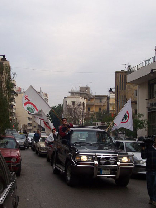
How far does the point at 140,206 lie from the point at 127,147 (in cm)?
682

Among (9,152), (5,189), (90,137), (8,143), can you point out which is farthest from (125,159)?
(5,189)

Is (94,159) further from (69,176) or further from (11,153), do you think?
(11,153)

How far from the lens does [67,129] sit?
13.3 m

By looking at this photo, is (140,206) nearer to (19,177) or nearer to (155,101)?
(19,177)

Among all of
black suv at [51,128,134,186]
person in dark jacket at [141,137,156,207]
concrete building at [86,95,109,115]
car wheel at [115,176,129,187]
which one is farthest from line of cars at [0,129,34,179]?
concrete building at [86,95,109,115]

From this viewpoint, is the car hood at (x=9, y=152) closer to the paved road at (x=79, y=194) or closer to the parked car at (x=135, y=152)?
the paved road at (x=79, y=194)

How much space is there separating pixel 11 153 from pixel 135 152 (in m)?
5.22

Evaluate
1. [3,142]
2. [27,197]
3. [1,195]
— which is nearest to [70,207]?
[27,197]

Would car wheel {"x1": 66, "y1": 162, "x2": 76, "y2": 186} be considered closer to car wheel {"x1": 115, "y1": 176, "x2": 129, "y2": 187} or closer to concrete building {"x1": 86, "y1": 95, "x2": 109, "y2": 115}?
car wheel {"x1": 115, "y1": 176, "x2": 129, "y2": 187}

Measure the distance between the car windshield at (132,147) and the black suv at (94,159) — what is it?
10.8 ft

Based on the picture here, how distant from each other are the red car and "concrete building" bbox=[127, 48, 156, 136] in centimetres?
1941

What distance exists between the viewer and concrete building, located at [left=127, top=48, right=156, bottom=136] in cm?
3301

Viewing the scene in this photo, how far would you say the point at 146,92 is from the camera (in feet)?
118

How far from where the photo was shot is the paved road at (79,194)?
8.86 meters
